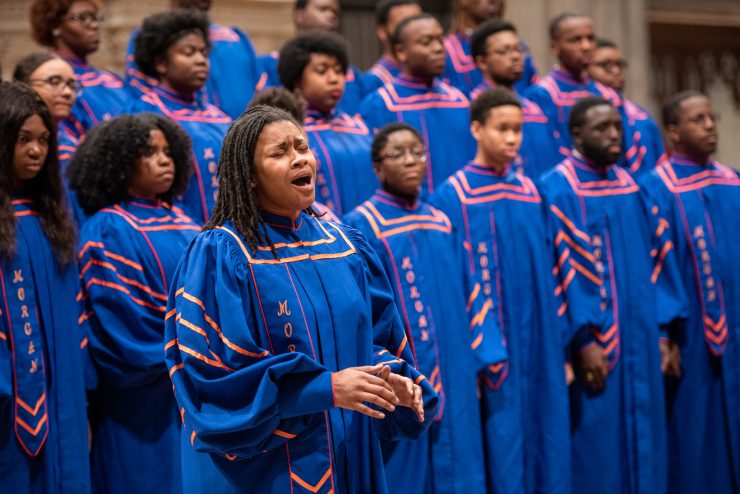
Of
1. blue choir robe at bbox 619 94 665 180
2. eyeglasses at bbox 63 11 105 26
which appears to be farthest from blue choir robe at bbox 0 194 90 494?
blue choir robe at bbox 619 94 665 180

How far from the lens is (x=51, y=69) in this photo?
14.3 ft

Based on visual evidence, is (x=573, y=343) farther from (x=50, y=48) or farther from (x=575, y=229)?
(x=50, y=48)

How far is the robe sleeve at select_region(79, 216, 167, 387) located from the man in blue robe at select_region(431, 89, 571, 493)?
1.38 m

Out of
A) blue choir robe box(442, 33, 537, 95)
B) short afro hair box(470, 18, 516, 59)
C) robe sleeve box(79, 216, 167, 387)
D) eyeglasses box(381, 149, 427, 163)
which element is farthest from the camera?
blue choir robe box(442, 33, 537, 95)

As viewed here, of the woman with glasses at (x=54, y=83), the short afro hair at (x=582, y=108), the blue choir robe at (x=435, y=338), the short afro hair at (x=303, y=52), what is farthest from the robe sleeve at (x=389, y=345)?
the short afro hair at (x=582, y=108)

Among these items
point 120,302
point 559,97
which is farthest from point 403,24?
point 120,302

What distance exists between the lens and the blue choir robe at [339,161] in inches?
191

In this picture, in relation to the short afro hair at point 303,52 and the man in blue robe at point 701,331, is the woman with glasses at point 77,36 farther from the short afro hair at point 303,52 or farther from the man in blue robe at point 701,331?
the man in blue robe at point 701,331

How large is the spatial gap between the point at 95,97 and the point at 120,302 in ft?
4.58

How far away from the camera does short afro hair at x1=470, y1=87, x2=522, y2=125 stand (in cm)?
482

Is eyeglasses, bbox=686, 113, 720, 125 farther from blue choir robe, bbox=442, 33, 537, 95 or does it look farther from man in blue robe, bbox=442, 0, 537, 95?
blue choir robe, bbox=442, 33, 537, 95

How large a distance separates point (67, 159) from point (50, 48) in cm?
112

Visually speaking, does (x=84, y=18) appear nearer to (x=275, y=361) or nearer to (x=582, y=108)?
(x=582, y=108)

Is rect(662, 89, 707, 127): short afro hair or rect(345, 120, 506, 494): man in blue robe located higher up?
rect(662, 89, 707, 127): short afro hair
